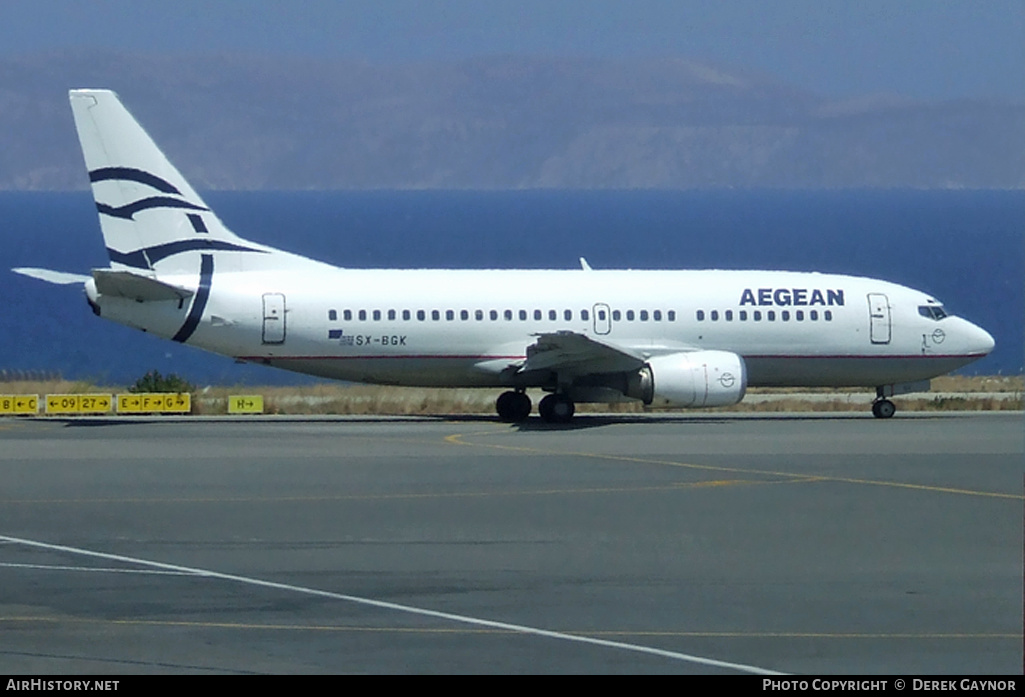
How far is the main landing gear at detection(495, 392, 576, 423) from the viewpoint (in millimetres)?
40406

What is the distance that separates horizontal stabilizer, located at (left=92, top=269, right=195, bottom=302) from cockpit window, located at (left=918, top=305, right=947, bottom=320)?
1658 cm

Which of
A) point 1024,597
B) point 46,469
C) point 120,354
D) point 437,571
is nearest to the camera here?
point 1024,597

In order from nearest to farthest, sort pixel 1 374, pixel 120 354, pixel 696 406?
pixel 696 406 < pixel 1 374 < pixel 120 354

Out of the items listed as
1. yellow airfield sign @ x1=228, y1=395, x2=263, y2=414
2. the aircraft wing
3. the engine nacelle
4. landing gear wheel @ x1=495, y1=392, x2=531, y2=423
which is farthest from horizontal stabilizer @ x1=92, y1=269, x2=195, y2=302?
the engine nacelle

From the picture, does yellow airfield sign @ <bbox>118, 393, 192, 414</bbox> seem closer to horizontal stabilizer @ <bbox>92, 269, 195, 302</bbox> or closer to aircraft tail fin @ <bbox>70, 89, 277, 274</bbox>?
aircraft tail fin @ <bbox>70, 89, 277, 274</bbox>

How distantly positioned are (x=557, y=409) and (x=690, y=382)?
120 inches

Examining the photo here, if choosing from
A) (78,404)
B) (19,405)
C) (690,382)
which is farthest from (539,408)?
(19,405)

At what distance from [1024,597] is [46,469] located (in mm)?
17272

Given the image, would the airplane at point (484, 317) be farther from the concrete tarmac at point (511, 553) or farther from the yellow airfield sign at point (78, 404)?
the yellow airfield sign at point (78, 404)

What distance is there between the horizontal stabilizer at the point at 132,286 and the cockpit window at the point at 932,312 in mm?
16577
